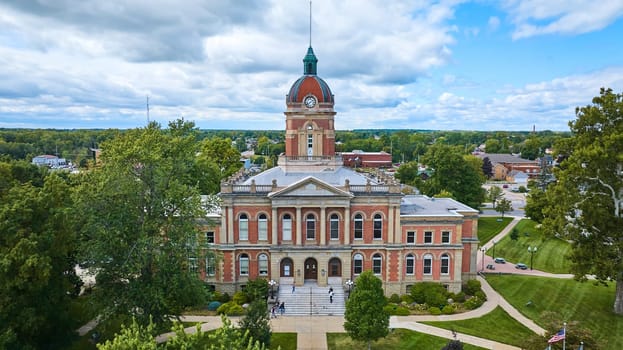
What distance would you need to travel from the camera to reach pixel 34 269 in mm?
26031

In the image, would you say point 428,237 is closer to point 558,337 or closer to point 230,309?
point 558,337

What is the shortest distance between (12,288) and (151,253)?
7796mm

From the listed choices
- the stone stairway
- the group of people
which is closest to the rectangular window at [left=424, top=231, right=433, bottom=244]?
the stone stairway

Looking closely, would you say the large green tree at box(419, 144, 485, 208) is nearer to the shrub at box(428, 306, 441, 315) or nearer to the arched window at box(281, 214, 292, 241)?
the shrub at box(428, 306, 441, 315)

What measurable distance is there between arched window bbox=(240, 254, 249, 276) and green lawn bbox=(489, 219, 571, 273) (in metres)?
31.7

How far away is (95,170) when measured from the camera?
96.3 ft

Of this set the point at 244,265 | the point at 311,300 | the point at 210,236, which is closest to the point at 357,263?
the point at 311,300

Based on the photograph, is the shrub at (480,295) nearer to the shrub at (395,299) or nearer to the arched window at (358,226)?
the shrub at (395,299)

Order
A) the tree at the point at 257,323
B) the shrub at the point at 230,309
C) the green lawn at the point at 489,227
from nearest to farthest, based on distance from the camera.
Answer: the tree at the point at 257,323, the shrub at the point at 230,309, the green lawn at the point at 489,227

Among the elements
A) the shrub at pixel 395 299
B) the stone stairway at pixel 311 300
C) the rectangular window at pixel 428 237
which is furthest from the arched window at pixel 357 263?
the rectangular window at pixel 428 237

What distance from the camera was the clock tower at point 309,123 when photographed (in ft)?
155

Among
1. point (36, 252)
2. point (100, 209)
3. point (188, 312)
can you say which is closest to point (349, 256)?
point (188, 312)

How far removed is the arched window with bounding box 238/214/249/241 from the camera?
42.4 m

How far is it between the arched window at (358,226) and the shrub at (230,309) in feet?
41.2
